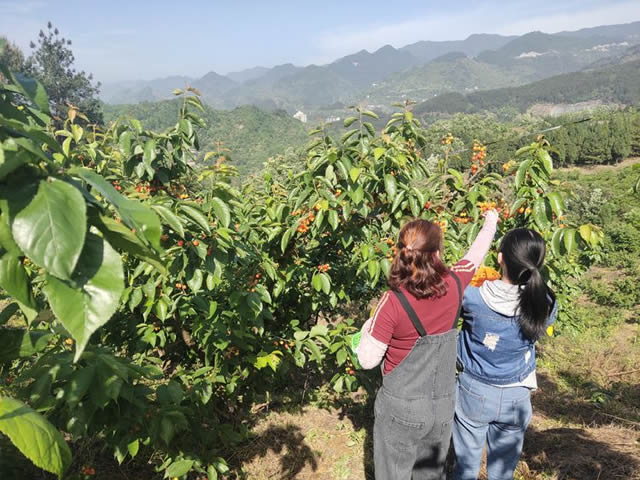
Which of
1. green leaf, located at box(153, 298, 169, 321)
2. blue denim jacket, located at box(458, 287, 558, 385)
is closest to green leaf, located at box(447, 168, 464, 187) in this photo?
blue denim jacket, located at box(458, 287, 558, 385)

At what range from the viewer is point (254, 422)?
15.8ft

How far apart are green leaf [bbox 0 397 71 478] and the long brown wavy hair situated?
168 cm

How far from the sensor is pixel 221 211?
226cm

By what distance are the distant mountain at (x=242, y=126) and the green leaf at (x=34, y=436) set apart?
10259 cm

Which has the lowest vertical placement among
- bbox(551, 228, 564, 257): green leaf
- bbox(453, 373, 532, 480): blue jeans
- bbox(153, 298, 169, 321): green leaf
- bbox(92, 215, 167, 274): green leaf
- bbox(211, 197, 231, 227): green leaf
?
bbox(453, 373, 532, 480): blue jeans

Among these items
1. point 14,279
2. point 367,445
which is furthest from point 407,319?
point 367,445

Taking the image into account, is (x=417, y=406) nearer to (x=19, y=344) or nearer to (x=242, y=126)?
(x=19, y=344)

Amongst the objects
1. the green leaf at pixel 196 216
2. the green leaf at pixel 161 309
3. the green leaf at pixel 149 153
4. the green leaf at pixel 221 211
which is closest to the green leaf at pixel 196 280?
the green leaf at pixel 221 211

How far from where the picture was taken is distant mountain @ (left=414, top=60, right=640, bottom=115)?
153500 millimetres

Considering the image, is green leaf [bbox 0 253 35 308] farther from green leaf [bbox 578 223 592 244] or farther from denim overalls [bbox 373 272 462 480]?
green leaf [bbox 578 223 592 244]

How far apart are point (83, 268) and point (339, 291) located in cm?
305

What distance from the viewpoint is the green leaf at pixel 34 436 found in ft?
2.53

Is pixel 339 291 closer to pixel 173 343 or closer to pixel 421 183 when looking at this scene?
pixel 421 183

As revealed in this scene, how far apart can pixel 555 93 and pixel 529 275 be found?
19473 centimetres
